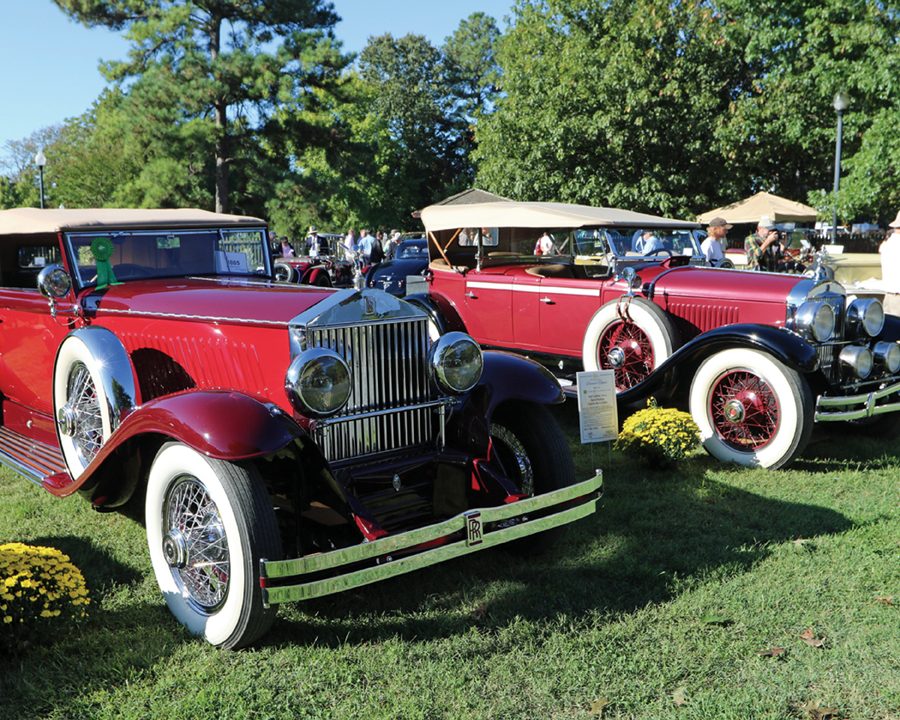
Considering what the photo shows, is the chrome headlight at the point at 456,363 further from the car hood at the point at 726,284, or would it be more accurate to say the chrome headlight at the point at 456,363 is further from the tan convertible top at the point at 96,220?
the car hood at the point at 726,284

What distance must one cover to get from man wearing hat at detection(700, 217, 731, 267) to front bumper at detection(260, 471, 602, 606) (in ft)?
16.3

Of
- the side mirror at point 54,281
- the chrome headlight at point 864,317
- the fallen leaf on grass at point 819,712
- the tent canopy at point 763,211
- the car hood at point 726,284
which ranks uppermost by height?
the tent canopy at point 763,211

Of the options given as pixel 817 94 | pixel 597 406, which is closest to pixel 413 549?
pixel 597 406

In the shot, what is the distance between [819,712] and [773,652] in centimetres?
41

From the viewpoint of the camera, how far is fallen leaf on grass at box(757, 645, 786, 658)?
3053mm

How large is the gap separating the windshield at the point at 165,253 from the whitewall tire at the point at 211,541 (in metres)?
2.10

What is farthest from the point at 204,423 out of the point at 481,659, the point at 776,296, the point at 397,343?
the point at 776,296

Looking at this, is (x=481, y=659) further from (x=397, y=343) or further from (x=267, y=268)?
(x=267, y=268)

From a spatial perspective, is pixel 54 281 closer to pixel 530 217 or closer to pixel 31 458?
pixel 31 458

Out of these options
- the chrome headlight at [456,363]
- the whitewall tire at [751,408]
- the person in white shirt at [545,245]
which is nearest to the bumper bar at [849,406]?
the whitewall tire at [751,408]

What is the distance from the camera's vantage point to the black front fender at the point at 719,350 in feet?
17.3

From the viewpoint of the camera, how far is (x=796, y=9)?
1606 cm

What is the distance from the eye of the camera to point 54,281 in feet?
15.8

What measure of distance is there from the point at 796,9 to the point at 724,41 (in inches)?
116
